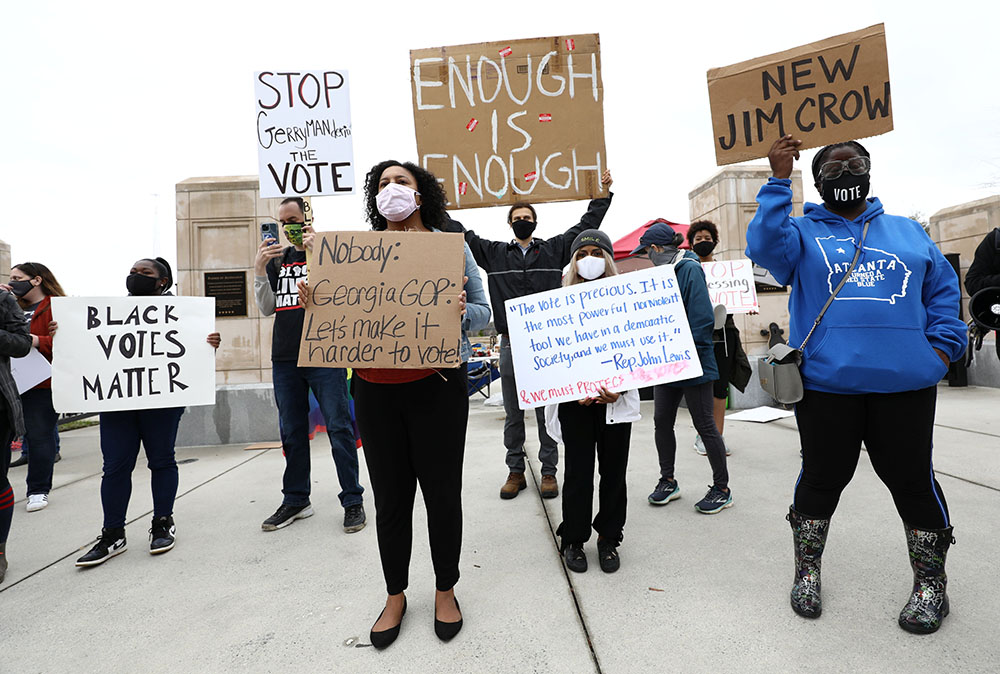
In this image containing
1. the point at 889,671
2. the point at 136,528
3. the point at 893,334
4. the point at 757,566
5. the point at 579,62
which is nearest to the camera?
the point at 889,671

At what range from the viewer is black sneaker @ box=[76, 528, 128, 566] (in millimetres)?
2820

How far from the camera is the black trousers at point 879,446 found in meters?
1.88

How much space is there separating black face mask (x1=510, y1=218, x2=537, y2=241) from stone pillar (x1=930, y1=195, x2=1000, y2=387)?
829cm

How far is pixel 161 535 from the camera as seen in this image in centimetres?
304

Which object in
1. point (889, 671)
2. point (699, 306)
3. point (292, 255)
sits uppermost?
point (292, 255)

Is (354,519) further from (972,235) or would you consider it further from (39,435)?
(972,235)

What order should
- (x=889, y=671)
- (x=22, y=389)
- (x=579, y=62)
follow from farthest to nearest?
(x=22, y=389) < (x=579, y=62) < (x=889, y=671)

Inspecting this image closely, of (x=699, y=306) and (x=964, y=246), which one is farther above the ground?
(x=964, y=246)

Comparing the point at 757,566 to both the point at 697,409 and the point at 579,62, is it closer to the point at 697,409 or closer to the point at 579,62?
the point at 697,409

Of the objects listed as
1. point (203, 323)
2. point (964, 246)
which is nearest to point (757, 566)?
point (203, 323)

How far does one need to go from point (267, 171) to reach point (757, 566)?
354cm

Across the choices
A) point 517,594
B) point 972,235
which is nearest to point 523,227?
point 517,594

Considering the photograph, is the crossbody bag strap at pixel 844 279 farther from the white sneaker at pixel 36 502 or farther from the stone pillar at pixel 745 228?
the stone pillar at pixel 745 228

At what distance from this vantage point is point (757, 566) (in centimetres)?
245
